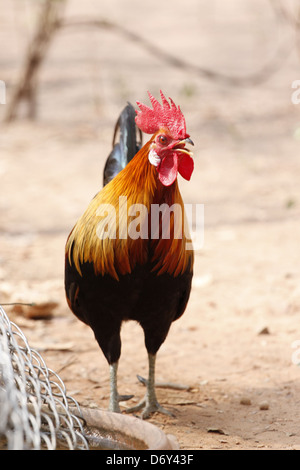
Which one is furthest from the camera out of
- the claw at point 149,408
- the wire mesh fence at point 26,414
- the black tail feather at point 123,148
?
the black tail feather at point 123,148

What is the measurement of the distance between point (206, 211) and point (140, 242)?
457 cm

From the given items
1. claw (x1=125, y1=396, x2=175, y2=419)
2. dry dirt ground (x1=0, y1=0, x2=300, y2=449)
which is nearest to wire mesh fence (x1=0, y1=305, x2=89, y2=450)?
dry dirt ground (x1=0, y1=0, x2=300, y2=449)

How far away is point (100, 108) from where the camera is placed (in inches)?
456

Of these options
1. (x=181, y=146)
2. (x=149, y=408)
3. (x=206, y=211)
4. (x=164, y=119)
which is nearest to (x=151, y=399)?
(x=149, y=408)

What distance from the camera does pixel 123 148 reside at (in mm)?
4129

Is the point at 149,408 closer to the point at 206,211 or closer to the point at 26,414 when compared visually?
the point at 26,414

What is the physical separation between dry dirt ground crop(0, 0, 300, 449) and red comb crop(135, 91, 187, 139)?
142 centimetres

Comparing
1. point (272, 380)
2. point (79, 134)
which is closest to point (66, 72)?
point (79, 134)

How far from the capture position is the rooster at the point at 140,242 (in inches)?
130

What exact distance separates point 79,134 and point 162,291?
743 centimetres

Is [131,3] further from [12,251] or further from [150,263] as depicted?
[150,263]

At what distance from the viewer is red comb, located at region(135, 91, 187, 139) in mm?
3266

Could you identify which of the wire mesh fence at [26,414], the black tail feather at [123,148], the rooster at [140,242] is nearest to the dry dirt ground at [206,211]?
the rooster at [140,242]

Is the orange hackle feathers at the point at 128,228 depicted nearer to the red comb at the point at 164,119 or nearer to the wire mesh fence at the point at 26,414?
the red comb at the point at 164,119
